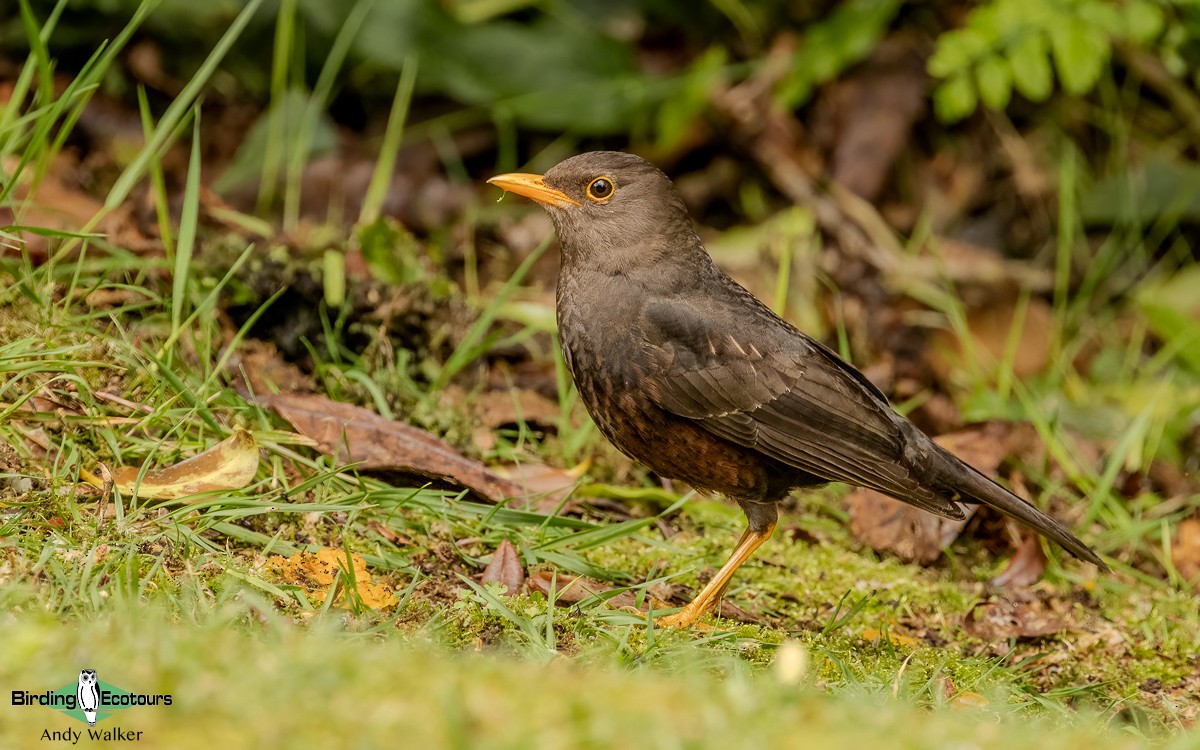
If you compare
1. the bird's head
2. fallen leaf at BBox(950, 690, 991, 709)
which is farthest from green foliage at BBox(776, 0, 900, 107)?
fallen leaf at BBox(950, 690, 991, 709)

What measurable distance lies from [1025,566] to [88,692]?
3.79m

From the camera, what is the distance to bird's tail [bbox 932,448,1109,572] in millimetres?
4312

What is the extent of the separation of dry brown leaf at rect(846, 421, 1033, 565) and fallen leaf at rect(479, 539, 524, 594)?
67.4 inches

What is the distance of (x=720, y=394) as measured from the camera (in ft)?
14.3

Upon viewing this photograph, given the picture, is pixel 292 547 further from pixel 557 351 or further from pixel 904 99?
pixel 904 99

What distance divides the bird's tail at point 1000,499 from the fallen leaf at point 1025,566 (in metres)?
0.53

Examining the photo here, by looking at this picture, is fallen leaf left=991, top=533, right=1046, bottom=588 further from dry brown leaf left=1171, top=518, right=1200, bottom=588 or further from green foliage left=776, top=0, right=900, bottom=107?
green foliage left=776, top=0, right=900, bottom=107

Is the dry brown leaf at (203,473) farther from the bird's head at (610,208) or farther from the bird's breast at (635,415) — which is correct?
the bird's head at (610,208)

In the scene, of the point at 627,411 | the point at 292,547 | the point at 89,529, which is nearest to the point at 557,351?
the point at 627,411

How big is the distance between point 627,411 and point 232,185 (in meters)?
3.55

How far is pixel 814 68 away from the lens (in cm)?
739

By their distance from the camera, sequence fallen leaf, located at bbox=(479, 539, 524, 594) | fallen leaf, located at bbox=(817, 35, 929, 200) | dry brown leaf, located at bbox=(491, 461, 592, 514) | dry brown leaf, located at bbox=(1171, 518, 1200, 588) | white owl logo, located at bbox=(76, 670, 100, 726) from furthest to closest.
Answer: fallen leaf, located at bbox=(817, 35, 929, 200), dry brown leaf, located at bbox=(1171, 518, 1200, 588), dry brown leaf, located at bbox=(491, 461, 592, 514), fallen leaf, located at bbox=(479, 539, 524, 594), white owl logo, located at bbox=(76, 670, 100, 726)

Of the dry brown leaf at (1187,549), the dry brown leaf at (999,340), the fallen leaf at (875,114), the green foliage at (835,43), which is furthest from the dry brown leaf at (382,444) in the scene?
the fallen leaf at (875,114)

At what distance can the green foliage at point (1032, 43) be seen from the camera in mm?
6457
